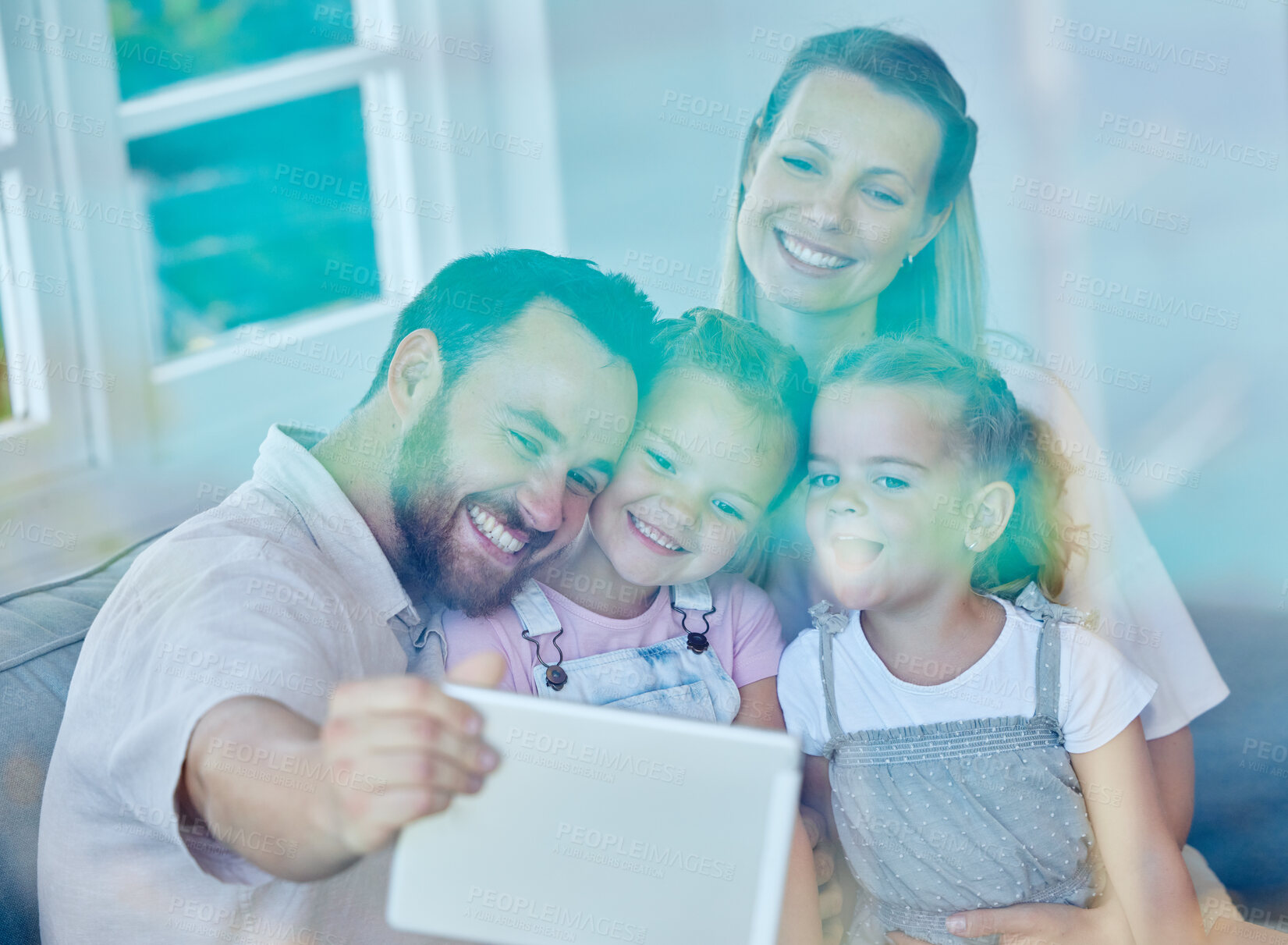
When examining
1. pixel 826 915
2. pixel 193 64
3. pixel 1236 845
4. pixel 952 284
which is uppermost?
pixel 193 64

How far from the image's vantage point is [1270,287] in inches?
58.1

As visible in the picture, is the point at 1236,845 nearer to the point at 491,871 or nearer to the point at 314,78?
the point at 491,871

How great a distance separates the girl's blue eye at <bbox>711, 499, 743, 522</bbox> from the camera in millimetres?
1062

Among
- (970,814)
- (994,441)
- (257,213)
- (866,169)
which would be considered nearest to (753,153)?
(866,169)

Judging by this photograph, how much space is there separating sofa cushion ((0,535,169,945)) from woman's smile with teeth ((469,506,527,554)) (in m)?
0.41

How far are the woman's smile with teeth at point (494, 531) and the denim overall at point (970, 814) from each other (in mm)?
398

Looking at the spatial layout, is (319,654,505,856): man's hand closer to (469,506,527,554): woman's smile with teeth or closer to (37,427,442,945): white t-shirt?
(37,427,442,945): white t-shirt

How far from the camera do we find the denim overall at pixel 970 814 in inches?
40.1

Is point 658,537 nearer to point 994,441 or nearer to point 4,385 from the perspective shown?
point 994,441

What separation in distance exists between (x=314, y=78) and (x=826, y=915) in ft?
5.13

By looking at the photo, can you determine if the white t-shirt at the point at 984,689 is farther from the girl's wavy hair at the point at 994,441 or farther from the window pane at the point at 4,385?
the window pane at the point at 4,385

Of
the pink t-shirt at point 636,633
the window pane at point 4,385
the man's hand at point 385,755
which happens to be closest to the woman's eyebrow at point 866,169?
the pink t-shirt at point 636,633

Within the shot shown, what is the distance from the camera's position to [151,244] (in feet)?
5.44

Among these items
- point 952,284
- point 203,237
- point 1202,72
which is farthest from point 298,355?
point 1202,72
